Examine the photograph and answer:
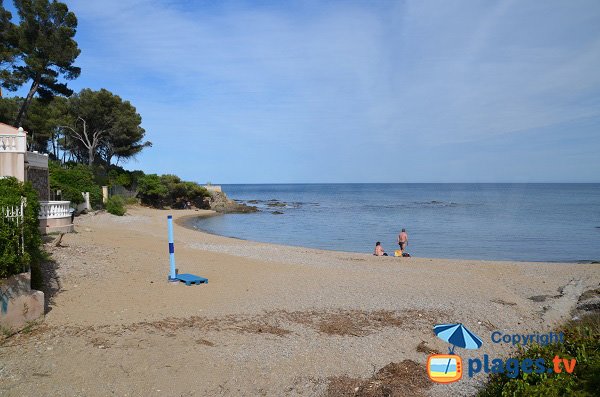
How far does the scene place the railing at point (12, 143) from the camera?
47.8 ft

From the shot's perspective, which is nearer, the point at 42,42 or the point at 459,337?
the point at 459,337

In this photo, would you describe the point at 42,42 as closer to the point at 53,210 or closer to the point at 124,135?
the point at 53,210

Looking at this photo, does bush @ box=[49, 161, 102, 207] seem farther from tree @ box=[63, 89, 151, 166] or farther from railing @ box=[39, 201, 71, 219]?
A: tree @ box=[63, 89, 151, 166]

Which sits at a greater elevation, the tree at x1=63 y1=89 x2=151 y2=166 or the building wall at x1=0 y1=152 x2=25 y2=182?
the tree at x1=63 y1=89 x2=151 y2=166

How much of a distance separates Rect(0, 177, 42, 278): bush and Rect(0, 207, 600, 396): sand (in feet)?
3.80

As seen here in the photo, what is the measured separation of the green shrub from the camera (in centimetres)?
336

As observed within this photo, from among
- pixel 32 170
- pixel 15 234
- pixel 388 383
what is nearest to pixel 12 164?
pixel 32 170

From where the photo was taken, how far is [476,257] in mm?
25188

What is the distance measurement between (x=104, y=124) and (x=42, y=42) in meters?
20.8

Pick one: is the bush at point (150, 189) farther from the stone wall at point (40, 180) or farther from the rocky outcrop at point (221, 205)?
the stone wall at point (40, 180)

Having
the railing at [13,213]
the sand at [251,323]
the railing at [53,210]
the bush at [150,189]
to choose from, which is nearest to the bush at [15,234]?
the railing at [13,213]

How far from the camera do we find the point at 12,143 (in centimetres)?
1466

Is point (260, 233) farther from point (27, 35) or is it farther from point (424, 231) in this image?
point (27, 35)

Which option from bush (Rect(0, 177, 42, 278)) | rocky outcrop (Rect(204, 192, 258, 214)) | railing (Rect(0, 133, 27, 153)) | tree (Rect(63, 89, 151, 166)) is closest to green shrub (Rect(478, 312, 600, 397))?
bush (Rect(0, 177, 42, 278))
